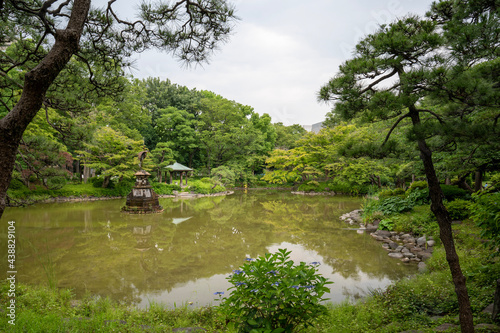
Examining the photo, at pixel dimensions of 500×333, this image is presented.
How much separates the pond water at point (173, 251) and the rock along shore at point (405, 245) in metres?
0.21

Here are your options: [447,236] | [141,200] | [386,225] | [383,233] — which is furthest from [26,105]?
[141,200]

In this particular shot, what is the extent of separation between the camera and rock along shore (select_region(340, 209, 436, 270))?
15.8ft

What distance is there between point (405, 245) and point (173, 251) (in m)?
4.96

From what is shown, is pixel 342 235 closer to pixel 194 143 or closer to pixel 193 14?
pixel 193 14

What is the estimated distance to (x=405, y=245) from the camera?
5.53 metres

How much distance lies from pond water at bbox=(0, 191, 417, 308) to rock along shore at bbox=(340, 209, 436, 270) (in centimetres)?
21

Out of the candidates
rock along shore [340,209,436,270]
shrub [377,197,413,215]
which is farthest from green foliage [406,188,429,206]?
rock along shore [340,209,436,270]

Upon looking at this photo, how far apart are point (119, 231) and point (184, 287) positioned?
414 centimetres

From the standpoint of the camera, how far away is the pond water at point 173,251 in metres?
3.80

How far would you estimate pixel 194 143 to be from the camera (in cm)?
2238

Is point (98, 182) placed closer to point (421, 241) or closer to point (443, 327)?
point (421, 241)

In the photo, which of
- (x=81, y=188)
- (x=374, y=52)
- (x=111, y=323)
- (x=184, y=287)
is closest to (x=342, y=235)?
(x=184, y=287)

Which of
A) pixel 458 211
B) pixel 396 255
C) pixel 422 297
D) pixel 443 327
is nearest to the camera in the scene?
pixel 443 327

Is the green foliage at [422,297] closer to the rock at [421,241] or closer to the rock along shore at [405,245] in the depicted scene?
the rock along shore at [405,245]
